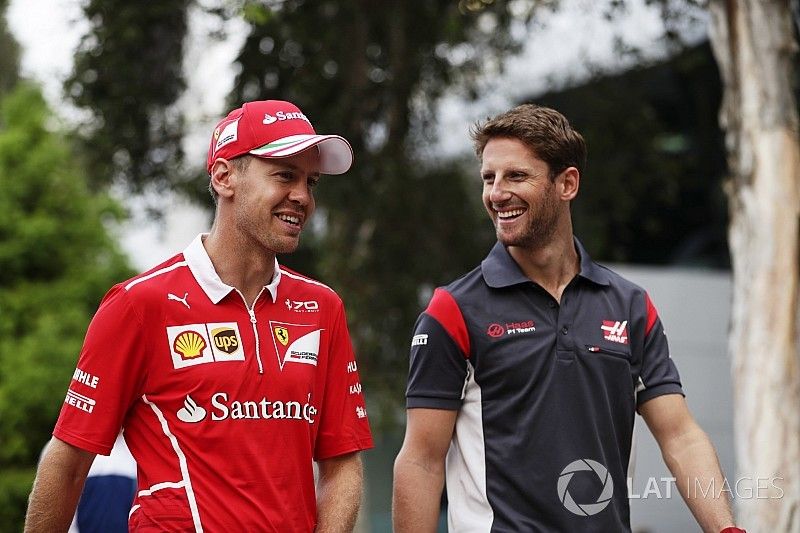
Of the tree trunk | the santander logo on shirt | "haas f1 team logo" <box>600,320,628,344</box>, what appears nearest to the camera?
the santander logo on shirt

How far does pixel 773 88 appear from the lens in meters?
9.94

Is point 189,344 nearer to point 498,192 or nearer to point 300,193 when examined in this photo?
point 300,193

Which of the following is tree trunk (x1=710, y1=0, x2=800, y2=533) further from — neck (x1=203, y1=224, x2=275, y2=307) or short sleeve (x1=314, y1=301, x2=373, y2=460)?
neck (x1=203, y1=224, x2=275, y2=307)

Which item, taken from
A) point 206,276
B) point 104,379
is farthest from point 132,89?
point 104,379

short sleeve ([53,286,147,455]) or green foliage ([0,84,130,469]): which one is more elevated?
green foliage ([0,84,130,469])

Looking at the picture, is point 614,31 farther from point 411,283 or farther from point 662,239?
point 662,239

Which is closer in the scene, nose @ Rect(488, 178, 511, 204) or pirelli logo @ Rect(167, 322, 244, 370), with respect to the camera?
pirelli logo @ Rect(167, 322, 244, 370)

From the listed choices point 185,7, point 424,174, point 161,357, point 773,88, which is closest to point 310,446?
point 161,357

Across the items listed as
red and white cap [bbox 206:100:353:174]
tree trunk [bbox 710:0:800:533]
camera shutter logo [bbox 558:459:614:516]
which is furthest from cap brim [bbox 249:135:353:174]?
tree trunk [bbox 710:0:800:533]

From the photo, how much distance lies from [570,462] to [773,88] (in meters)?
6.26

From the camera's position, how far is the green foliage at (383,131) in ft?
43.9

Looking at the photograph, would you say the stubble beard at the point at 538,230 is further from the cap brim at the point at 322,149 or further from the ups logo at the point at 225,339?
the ups logo at the point at 225,339

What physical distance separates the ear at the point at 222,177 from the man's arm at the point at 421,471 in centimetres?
109

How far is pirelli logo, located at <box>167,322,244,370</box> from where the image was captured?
410 cm
